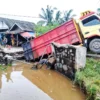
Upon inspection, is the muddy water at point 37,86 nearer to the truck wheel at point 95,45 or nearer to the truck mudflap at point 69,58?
the truck mudflap at point 69,58

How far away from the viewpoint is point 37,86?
754 centimetres

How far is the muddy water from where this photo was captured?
6.23 m

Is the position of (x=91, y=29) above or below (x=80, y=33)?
above

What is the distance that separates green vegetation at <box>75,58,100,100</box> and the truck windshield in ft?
7.93

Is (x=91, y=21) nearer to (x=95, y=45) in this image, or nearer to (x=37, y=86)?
(x=95, y=45)

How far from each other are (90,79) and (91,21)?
4.74 m

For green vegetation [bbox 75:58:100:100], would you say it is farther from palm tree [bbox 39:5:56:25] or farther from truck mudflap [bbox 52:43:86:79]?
palm tree [bbox 39:5:56:25]

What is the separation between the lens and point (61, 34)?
1063 cm

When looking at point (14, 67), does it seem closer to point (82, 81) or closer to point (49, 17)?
point (82, 81)

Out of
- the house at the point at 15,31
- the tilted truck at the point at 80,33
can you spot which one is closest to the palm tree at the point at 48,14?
the house at the point at 15,31

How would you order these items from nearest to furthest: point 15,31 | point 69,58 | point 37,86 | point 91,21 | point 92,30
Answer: point 37,86, point 69,58, point 92,30, point 91,21, point 15,31

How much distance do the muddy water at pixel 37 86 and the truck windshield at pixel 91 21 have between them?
3.19 metres

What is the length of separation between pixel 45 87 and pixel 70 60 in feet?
5.34

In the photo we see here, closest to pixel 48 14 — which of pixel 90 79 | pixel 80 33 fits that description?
pixel 80 33
